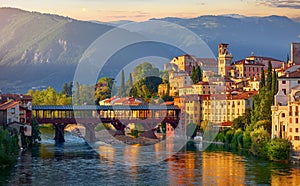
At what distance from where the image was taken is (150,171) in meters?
42.8

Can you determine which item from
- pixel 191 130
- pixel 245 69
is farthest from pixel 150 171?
pixel 245 69

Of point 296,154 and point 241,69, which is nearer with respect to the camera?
point 296,154

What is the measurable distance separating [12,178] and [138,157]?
53.9 feet

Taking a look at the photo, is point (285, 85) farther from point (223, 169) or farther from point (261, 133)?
point (223, 169)

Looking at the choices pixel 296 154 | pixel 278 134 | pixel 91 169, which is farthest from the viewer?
pixel 278 134

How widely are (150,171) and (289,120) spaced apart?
1329 centimetres

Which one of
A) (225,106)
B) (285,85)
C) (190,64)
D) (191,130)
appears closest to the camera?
(285,85)

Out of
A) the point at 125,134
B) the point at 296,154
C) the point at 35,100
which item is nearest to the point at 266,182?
the point at 296,154

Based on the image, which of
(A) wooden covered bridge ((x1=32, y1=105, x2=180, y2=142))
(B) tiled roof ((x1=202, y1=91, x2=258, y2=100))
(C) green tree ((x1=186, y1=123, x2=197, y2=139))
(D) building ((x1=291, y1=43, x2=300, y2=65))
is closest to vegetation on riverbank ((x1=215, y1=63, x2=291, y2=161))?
(B) tiled roof ((x1=202, y1=91, x2=258, y2=100))

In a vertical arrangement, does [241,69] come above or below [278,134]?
above

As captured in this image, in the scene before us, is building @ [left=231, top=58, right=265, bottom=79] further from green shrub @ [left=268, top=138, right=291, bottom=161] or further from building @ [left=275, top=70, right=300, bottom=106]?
green shrub @ [left=268, top=138, right=291, bottom=161]

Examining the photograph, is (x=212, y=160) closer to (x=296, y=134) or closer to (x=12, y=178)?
(x=296, y=134)

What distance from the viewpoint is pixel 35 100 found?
112 m

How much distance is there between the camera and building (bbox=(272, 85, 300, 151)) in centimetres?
4984
